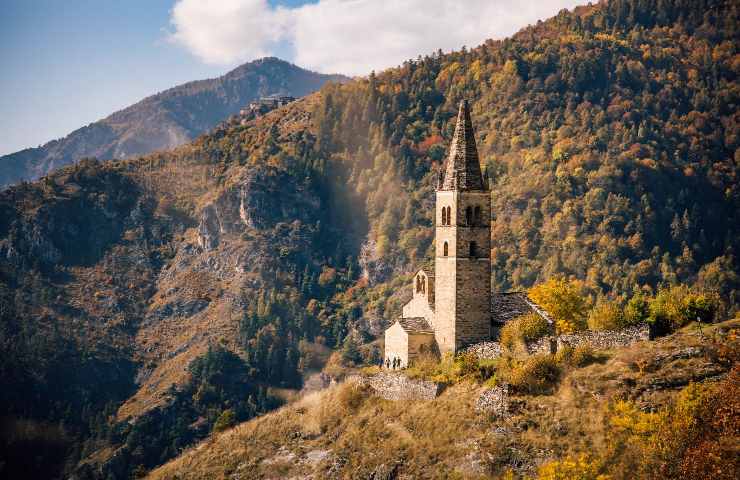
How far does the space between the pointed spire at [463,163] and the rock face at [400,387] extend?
12.8 metres

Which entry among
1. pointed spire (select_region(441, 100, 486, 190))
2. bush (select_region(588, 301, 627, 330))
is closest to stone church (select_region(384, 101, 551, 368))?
pointed spire (select_region(441, 100, 486, 190))

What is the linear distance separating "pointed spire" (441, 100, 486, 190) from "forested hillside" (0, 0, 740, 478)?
239 feet

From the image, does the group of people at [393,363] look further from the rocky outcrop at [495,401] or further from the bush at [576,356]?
the bush at [576,356]

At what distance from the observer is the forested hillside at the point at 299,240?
452 ft

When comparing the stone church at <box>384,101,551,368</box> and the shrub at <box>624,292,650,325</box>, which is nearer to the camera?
the shrub at <box>624,292,650,325</box>

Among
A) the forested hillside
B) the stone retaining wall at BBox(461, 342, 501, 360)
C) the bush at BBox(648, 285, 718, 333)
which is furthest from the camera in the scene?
the forested hillside

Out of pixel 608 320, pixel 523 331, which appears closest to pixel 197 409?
pixel 523 331

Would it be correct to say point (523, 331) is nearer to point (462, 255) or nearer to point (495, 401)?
point (462, 255)

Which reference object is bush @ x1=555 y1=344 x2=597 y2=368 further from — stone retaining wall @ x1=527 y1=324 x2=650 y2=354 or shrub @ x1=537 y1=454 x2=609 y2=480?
shrub @ x1=537 y1=454 x2=609 y2=480

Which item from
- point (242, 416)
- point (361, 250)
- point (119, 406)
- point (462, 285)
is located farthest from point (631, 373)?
point (361, 250)

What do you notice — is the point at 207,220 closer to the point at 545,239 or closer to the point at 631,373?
the point at 545,239

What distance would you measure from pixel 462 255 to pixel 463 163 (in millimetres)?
6230

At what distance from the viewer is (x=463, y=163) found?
5769cm

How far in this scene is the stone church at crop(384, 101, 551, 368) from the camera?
55.7m
